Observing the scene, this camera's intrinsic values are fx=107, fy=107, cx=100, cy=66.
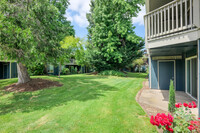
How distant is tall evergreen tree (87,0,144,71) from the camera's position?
57.8ft

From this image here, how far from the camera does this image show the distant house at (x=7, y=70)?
15906 millimetres

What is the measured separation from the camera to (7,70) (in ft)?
52.4

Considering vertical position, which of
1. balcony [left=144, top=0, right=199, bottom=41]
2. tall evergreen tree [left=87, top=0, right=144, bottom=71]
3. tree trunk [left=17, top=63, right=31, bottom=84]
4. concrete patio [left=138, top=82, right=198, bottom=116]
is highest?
tall evergreen tree [left=87, top=0, right=144, bottom=71]

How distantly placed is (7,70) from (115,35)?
17975 mm

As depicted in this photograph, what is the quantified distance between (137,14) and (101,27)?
23.8 feet

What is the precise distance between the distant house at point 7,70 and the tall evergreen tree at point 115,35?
12615 mm

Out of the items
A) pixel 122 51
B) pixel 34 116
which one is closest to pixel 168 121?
pixel 34 116

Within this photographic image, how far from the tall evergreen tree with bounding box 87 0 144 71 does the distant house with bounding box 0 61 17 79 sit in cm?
1262

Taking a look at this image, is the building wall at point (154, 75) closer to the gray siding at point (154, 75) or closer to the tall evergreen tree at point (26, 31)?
the gray siding at point (154, 75)

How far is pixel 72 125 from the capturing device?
3396 millimetres

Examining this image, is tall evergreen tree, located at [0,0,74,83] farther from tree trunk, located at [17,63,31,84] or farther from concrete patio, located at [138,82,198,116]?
concrete patio, located at [138,82,198,116]

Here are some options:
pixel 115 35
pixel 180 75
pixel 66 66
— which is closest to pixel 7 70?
pixel 66 66

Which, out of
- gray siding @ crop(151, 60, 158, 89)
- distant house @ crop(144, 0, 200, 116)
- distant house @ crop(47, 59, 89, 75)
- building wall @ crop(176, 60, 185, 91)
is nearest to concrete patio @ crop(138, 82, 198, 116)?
distant house @ crop(144, 0, 200, 116)

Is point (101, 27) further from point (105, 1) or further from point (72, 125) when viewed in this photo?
point (72, 125)
